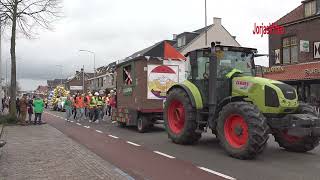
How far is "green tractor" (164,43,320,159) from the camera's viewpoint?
10656 mm

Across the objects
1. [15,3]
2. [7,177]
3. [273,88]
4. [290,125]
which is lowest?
[7,177]

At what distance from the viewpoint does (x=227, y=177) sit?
8.93m

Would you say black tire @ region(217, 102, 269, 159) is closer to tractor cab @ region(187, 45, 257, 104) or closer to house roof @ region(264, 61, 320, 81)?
tractor cab @ region(187, 45, 257, 104)

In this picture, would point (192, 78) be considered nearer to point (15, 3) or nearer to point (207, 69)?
point (207, 69)

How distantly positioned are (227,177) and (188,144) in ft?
15.7

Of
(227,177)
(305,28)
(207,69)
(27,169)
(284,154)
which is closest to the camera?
(227,177)

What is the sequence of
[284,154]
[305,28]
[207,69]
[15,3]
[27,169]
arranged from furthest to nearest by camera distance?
[305,28]
[15,3]
[207,69]
[284,154]
[27,169]

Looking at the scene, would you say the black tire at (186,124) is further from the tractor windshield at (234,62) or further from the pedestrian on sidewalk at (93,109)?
the pedestrian on sidewalk at (93,109)

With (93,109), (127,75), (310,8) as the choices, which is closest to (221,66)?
(127,75)

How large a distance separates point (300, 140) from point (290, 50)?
80.2 ft

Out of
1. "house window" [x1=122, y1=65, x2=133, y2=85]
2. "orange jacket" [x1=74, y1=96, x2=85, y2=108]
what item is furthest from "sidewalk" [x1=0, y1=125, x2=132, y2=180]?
"orange jacket" [x1=74, y1=96, x2=85, y2=108]

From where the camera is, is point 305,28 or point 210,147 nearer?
point 210,147

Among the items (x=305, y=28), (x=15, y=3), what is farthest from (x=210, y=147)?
(x=305, y=28)

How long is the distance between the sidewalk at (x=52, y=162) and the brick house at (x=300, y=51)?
2123 cm
